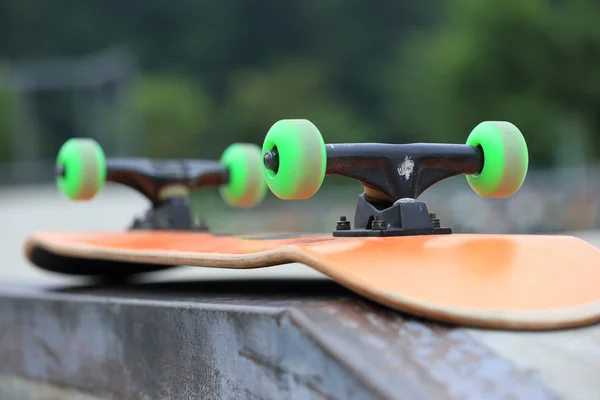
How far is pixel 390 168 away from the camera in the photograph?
5.99 feet

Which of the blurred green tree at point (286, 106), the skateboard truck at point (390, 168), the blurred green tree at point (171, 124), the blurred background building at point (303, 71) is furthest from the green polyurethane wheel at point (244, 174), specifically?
the blurred green tree at point (171, 124)

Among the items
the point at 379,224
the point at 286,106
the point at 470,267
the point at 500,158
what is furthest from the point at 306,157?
the point at 286,106

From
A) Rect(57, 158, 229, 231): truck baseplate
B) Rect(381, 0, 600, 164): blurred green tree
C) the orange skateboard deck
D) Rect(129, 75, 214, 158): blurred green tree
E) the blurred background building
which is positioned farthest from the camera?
Rect(129, 75, 214, 158): blurred green tree

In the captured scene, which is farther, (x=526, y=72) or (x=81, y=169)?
(x=526, y=72)

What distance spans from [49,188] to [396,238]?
45.7 ft

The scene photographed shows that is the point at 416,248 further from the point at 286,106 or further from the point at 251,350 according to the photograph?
the point at 286,106

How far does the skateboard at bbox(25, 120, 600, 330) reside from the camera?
139cm

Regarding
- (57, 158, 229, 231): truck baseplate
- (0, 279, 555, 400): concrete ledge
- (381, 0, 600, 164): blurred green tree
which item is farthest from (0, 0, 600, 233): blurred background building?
(0, 279, 555, 400): concrete ledge

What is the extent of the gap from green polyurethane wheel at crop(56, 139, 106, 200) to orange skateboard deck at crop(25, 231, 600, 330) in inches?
36.2

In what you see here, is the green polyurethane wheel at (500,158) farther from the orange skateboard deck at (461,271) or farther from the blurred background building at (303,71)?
the blurred background building at (303,71)

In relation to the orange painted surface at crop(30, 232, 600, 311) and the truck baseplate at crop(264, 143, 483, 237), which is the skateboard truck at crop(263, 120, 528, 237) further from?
the orange painted surface at crop(30, 232, 600, 311)

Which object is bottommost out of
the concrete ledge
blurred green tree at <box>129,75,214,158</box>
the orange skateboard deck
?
blurred green tree at <box>129,75,214,158</box>

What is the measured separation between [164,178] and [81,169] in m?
0.33

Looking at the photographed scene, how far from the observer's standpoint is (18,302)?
2436 mm
